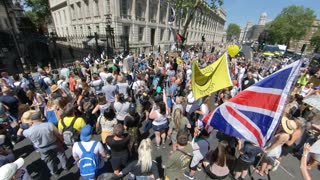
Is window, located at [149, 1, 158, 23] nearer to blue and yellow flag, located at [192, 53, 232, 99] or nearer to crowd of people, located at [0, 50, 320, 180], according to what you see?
crowd of people, located at [0, 50, 320, 180]

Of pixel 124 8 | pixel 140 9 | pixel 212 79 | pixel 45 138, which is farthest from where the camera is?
pixel 140 9

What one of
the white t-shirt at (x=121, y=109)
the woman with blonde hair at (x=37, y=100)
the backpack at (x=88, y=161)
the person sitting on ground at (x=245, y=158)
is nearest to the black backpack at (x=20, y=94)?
the woman with blonde hair at (x=37, y=100)

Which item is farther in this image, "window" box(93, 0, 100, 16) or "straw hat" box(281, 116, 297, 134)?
"window" box(93, 0, 100, 16)

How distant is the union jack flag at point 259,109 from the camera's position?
8.70 ft

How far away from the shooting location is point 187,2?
18.3 m

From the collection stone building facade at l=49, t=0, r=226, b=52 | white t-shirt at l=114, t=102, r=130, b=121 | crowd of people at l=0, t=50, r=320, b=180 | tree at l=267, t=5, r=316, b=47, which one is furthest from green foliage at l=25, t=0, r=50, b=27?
tree at l=267, t=5, r=316, b=47

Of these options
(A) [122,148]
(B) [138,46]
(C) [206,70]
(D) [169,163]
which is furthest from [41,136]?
(B) [138,46]

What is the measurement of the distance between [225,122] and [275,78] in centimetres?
108

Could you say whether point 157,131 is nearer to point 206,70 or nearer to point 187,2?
point 206,70

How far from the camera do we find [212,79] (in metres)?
4.17

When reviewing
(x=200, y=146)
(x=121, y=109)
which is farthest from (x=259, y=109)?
(x=121, y=109)

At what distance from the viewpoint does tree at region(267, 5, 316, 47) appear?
5047 cm

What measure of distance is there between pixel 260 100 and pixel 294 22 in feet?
217

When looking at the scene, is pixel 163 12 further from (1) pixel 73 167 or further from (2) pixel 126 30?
(1) pixel 73 167
